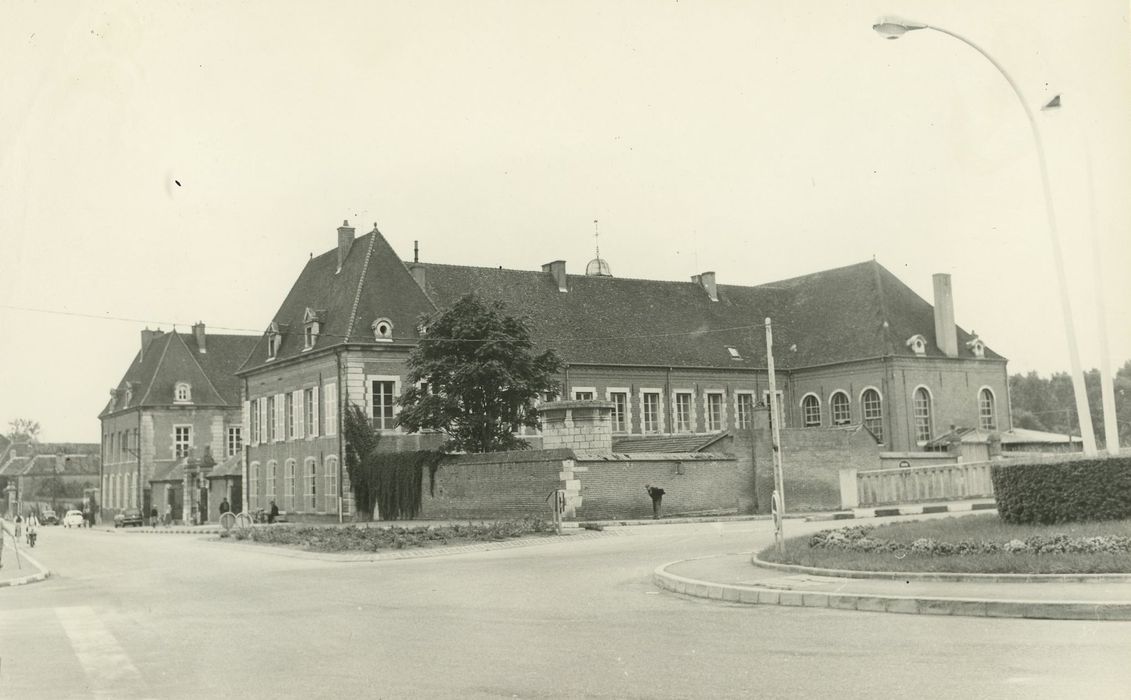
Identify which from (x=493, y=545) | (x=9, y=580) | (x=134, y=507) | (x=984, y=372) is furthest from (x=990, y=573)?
(x=134, y=507)

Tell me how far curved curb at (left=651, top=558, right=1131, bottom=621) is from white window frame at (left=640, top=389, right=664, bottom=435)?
35.9 meters

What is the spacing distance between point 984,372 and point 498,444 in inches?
1089

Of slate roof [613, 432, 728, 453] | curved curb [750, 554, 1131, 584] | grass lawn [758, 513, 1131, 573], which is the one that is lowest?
curved curb [750, 554, 1131, 584]

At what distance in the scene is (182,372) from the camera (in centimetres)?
7000

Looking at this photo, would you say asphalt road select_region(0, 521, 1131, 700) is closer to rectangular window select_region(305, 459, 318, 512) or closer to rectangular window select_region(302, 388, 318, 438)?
rectangular window select_region(305, 459, 318, 512)

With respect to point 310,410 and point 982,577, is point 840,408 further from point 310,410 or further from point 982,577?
point 982,577

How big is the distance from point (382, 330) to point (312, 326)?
3831 mm

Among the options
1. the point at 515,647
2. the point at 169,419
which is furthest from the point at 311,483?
the point at 515,647

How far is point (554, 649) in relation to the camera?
9.73 meters

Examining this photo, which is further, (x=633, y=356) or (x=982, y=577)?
(x=633, y=356)

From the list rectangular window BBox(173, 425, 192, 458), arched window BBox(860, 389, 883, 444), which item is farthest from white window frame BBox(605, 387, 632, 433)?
rectangular window BBox(173, 425, 192, 458)

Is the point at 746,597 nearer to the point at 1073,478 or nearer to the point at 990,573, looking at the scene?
the point at 990,573

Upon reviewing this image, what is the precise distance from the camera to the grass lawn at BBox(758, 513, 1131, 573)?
41.5ft

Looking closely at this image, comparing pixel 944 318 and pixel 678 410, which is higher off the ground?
pixel 944 318
